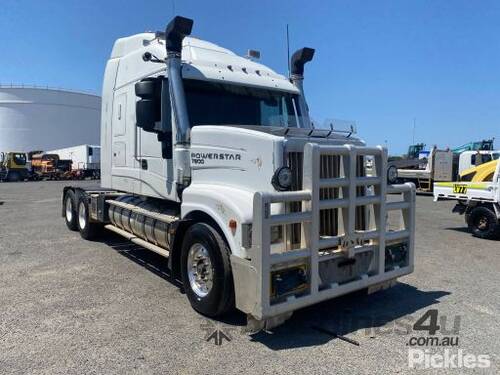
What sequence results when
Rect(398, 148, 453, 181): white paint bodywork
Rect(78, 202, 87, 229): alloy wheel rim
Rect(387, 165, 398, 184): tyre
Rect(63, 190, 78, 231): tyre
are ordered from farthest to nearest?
1. Rect(398, 148, 453, 181): white paint bodywork
2. Rect(63, 190, 78, 231): tyre
3. Rect(78, 202, 87, 229): alloy wheel rim
4. Rect(387, 165, 398, 184): tyre

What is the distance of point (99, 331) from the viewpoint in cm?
453

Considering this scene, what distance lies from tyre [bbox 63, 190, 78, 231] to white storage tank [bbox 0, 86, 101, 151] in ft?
214

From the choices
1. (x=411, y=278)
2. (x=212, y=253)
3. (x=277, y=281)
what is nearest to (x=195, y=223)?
(x=212, y=253)

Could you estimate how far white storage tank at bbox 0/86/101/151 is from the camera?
6844cm

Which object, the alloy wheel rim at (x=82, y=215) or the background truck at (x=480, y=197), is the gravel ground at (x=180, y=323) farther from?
the background truck at (x=480, y=197)

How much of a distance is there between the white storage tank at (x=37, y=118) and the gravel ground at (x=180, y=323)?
2704 inches

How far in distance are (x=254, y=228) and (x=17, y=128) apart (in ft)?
245

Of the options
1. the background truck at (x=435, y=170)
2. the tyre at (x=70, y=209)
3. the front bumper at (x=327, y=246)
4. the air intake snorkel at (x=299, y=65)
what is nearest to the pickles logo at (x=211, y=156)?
the front bumper at (x=327, y=246)

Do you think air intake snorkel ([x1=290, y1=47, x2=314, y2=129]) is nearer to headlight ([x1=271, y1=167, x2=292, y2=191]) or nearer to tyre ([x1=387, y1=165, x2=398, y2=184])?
tyre ([x1=387, y1=165, x2=398, y2=184])

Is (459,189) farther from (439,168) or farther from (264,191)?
(439,168)

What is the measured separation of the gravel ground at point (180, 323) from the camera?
12.6ft

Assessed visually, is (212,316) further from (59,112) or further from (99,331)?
(59,112)

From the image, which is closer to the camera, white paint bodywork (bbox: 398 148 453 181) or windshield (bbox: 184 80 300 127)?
windshield (bbox: 184 80 300 127)

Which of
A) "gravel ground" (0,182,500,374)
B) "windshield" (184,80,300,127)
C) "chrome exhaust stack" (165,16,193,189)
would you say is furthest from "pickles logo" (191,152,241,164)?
"gravel ground" (0,182,500,374)
